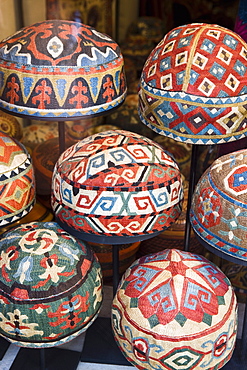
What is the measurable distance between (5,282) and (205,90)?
807 mm

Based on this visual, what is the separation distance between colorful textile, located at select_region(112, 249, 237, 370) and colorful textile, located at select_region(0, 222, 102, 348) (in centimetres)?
12

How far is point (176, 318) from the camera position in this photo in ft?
4.21

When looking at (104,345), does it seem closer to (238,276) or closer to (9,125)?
(238,276)

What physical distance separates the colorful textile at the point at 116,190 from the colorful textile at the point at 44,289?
0.34ft

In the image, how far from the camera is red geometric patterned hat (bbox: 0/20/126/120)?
1472mm

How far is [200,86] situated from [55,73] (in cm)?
45

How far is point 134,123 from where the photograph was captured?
255cm

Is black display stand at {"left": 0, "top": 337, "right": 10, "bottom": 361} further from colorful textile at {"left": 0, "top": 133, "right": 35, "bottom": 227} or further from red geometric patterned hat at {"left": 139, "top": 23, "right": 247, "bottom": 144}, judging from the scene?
red geometric patterned hat at {"left": 139, "top": 23, "right": 247, "bottom": 144}

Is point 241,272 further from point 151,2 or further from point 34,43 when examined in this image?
point 151,2

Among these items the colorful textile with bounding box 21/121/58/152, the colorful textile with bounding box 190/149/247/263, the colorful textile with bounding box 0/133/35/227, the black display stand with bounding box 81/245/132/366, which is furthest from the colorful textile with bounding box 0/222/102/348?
the colorful textile with bounding box 21/121/58/152

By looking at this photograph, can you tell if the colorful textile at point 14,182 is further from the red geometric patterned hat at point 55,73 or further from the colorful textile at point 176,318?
the colorful textile at point 176,318

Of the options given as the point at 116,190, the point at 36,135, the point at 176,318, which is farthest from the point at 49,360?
the point at 36,135

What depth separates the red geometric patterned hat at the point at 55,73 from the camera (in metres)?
1.47

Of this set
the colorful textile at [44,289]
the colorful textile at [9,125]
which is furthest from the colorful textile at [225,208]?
the colorful textile at [9,125]
